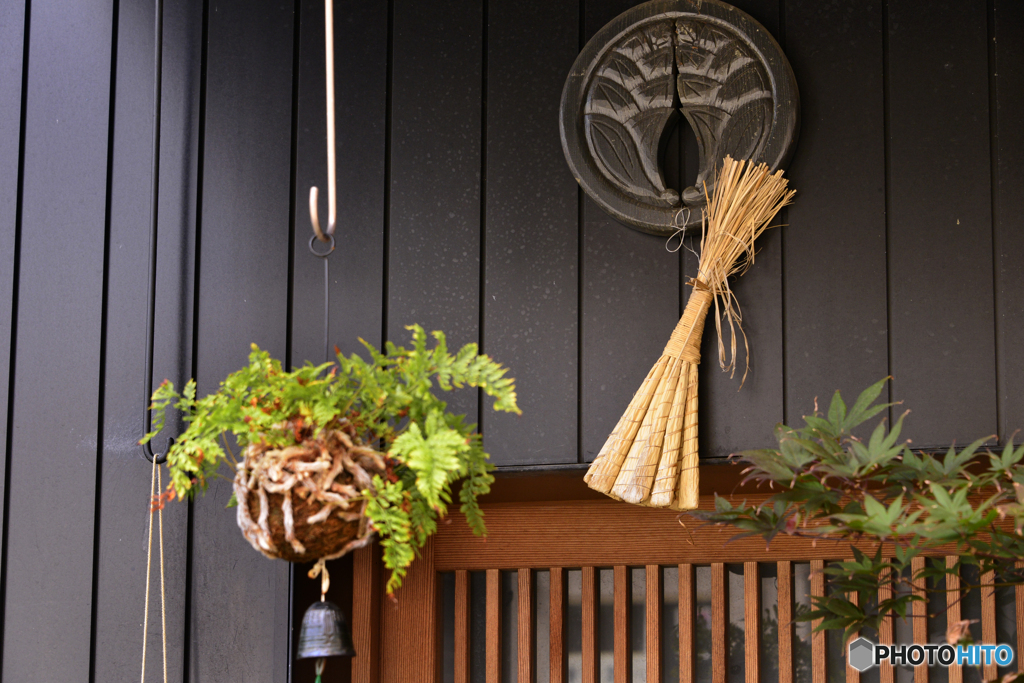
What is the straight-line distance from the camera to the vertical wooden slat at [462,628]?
5.81 ft

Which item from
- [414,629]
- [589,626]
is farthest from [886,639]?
[414,629]

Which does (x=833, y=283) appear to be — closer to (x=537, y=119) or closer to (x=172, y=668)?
(x=537, y=119)

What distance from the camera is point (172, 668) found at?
162 centimetres

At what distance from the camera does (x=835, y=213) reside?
1.55m

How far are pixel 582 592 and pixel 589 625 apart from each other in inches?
2.3

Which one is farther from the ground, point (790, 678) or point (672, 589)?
point (672, 589)

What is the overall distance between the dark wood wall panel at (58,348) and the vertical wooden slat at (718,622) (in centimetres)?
105

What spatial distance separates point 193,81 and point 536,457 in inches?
35.0

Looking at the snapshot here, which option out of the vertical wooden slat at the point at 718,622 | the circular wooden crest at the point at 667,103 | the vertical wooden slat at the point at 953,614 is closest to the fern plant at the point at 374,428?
the circular wooden crest at the point at 667,103

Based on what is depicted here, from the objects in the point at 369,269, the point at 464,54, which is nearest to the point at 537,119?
the point at 464,54

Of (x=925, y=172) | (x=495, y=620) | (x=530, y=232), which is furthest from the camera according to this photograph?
(x=495, y=620)

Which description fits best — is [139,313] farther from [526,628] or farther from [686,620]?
[686,620]

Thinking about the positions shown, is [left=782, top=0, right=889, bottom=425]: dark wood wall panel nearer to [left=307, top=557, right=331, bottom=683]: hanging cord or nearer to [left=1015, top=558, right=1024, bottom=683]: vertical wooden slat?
[left=1015, top=558, right=1024, bottom=683]: vertical wooden slat

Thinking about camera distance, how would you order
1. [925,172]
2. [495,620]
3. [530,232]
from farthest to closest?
[495,620] → [530,232] → [925,172]
